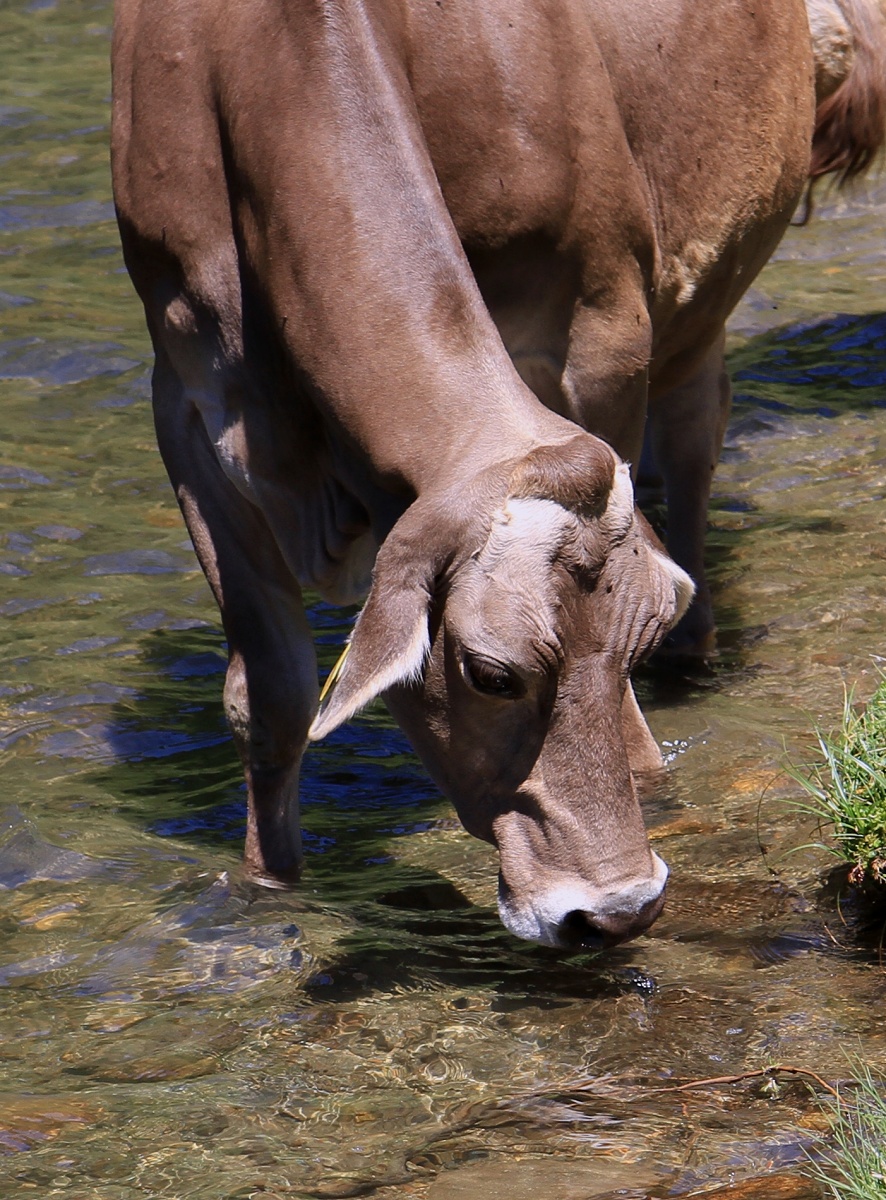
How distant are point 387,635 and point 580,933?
0.85m

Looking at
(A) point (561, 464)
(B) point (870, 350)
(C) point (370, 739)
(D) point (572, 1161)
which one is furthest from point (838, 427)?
(D) point (572, 1161)

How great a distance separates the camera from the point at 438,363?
163 inches

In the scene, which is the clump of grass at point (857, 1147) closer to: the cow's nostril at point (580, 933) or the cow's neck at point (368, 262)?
the cow's nostril at point (580, 933)

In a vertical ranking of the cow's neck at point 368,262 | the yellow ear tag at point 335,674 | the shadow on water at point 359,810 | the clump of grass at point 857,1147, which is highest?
the cow's neck at point 368,262

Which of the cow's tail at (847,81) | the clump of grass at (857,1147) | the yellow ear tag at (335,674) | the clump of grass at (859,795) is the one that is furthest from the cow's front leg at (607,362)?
the cow's tail at (847,81)

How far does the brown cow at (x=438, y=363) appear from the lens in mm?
3902

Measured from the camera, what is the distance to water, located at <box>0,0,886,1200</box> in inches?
137

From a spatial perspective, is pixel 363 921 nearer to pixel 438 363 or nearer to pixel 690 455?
pixel 438 363

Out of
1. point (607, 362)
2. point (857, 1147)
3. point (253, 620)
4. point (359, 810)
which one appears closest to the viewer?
point (857, 1147)

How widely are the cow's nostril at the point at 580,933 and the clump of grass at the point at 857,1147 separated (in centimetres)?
68

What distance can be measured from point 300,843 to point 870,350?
18.5ft

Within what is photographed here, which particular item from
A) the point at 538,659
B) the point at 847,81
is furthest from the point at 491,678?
the point at 847,81

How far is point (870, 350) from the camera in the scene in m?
9.66

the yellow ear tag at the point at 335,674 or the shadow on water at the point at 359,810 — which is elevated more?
the yellow ear tag at the point at 335,674
